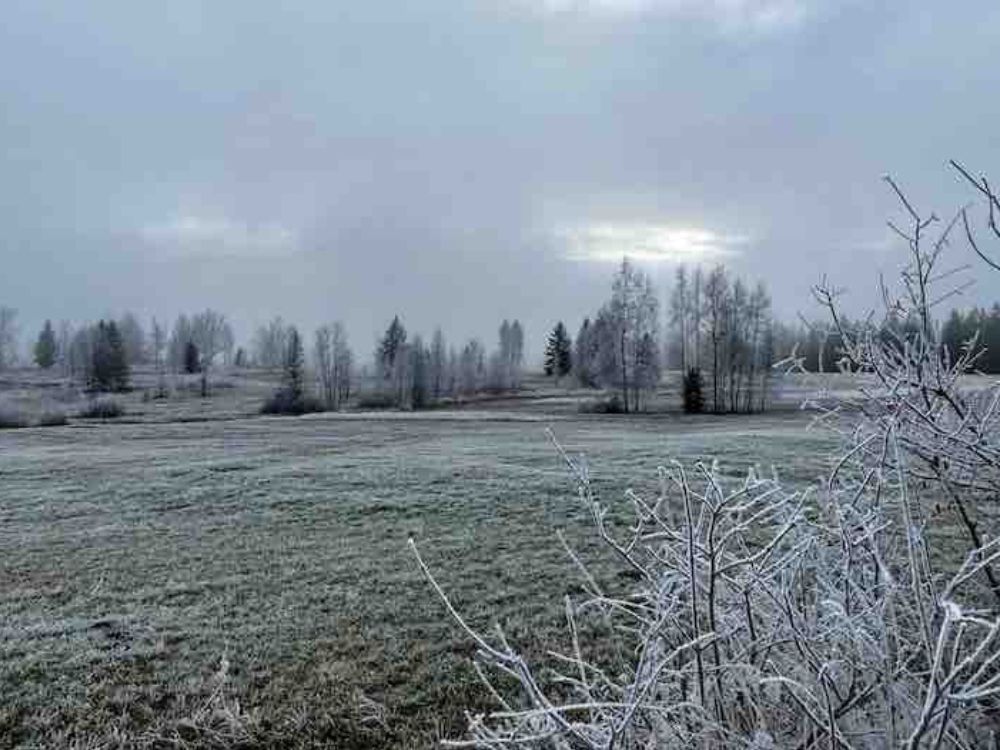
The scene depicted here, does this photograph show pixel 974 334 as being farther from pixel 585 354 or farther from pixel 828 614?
pixel 585 354

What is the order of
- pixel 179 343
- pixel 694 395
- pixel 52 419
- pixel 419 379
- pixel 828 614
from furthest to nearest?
pixel 179 343, pixel 419 379, pixel 694 395, pixel 52 419, pixel 828 614

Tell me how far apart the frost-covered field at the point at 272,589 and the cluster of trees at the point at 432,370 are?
3348cm

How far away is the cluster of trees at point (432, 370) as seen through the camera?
155 feet

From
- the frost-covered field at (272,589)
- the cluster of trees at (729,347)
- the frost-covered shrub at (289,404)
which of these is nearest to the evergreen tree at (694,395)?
the cluster of trees at (729,347)

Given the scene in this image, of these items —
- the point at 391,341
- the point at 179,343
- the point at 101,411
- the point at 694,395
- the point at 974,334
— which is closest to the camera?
the point at 974,334

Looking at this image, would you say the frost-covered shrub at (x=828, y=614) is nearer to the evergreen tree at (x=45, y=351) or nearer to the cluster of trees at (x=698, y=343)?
the cluster of trees at (x=698, y=343)

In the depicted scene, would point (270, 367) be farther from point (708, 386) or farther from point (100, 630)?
point (100, 630)

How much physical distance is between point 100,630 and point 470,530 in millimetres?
3844

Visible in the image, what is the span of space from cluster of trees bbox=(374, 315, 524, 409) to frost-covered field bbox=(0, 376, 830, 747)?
1318 inches

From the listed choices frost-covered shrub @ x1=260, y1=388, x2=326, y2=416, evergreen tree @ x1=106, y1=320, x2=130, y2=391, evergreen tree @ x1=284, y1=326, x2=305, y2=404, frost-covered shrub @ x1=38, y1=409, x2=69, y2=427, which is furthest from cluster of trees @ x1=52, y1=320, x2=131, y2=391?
frost-covered shrub @ x1=38, y1=409, x2=69, y2=427

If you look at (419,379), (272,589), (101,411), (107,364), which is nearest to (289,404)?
(419,379)

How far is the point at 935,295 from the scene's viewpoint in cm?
195

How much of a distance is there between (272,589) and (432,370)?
45114 mm

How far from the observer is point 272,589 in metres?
5.73
